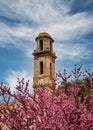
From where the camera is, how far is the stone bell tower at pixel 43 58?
5562cm

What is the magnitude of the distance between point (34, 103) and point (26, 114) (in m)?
0.43

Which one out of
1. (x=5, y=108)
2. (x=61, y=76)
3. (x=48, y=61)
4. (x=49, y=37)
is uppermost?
(x=49, y=37)

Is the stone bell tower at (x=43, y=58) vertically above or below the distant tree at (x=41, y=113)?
above

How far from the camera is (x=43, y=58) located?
184 feet

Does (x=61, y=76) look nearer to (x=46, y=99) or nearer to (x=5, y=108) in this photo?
(x=46, y=99)

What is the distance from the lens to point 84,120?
881 cm

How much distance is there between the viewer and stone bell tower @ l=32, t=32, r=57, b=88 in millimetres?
55625

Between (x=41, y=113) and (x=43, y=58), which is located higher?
(x=43, y=58)

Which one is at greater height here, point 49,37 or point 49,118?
point 49,37

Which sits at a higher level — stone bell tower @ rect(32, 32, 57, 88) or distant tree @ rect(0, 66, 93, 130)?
stone bell tower @ rect(32, 32, 57, 88)

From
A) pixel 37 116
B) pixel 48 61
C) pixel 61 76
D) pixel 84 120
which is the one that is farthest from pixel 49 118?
pixel 48 61

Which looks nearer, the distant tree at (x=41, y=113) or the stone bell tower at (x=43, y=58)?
the distant tree at (x=41, y=113)

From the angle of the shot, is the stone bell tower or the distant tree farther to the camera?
the stone bell tower

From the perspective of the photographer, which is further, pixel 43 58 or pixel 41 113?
pixel 43 58
